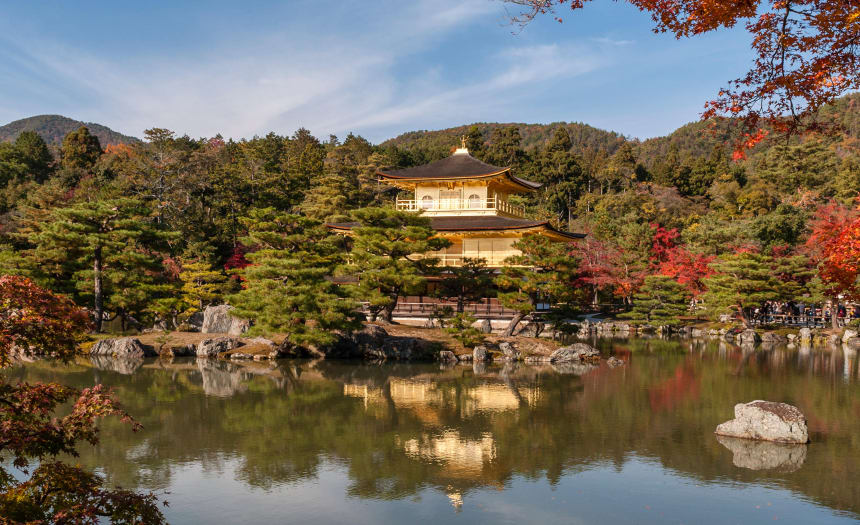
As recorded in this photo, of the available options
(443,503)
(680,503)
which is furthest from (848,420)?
(443,503)

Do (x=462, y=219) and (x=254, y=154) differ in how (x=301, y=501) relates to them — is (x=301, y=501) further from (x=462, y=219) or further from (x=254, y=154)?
(x=254, y=154)

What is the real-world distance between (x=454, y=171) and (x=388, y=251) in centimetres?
1025

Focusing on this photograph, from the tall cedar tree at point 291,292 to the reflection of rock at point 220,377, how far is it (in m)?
1.42

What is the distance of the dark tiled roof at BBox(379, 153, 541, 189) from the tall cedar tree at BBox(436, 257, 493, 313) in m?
6.66

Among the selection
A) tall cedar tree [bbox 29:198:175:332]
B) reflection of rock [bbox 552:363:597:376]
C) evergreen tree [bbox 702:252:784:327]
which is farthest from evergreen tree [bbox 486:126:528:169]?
tall cedar tree [bbox 29:198:175:332]

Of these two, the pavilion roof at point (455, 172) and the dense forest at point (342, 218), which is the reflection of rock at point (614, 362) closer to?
the dense forest at point (342, 218)

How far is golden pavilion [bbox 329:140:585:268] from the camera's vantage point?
2552cm

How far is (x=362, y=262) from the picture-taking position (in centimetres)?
1880

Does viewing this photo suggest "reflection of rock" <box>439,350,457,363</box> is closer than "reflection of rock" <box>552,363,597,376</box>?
No

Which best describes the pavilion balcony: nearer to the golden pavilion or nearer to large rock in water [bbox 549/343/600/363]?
the golden pavilion

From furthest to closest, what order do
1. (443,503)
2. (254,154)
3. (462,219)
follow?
(254,154), (462,219), (443,503)

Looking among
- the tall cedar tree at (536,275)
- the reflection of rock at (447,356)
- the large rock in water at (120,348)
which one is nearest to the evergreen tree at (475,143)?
the tall cedar tree at (536,275)

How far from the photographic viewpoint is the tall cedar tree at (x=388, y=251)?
59.8 feet

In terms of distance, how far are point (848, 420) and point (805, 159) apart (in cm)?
3944
